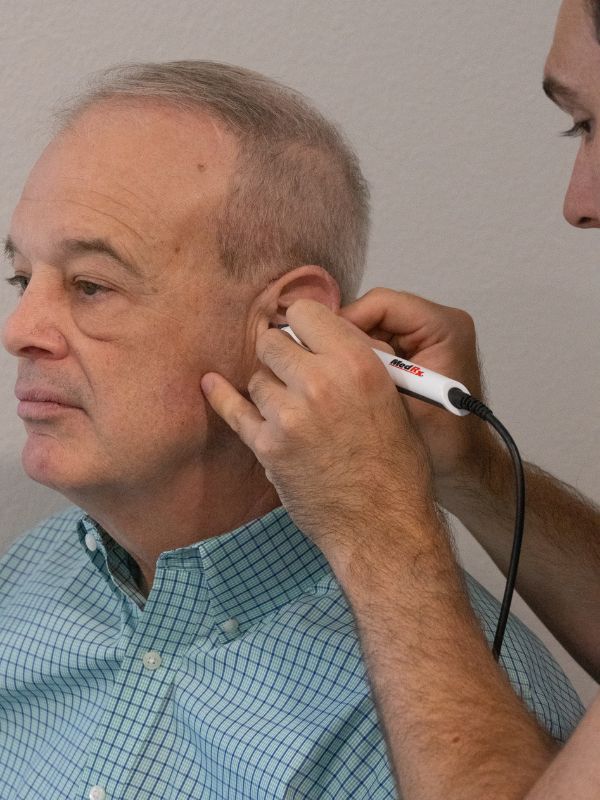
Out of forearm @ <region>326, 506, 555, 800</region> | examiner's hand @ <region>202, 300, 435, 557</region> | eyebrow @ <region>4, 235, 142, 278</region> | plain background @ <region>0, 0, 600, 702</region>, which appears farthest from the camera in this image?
plain background @ <region>0, 0, 600, 702</region>

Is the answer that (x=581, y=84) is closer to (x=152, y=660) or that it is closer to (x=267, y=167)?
(x=267, y=167)

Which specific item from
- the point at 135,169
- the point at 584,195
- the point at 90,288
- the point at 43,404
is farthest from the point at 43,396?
the point at 584,195

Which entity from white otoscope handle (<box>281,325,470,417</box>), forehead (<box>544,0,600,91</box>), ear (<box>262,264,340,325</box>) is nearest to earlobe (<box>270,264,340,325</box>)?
ear (<box>262,264,340,325</box>)

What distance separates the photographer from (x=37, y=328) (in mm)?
1321

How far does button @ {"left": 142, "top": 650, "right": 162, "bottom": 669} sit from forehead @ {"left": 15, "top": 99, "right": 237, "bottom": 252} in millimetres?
514

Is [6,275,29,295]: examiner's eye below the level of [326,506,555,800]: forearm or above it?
above

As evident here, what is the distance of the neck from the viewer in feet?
4.50

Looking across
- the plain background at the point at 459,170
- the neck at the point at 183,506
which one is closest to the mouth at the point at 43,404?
the neck at the point at 183,506

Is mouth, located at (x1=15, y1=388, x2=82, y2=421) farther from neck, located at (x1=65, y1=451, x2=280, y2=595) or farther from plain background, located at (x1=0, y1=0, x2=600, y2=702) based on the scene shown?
plain background, located at (x1=0, y1=0, x2=600, y2=702)

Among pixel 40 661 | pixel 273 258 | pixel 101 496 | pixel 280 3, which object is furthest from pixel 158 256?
pixel 280 3

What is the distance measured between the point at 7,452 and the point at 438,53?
3.21 feet

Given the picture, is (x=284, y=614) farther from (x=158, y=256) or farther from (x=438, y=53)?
(x=438, y=53)

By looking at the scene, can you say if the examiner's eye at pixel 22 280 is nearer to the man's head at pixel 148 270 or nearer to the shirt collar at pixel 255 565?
the man's head at pixel 148 270

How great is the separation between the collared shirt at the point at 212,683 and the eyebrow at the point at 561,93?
59 cm
